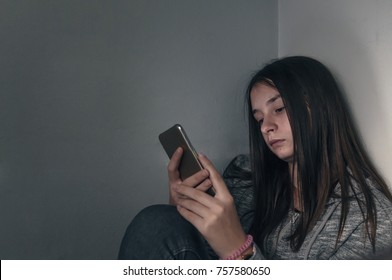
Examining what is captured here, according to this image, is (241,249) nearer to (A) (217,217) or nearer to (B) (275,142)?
(A) (217,217)

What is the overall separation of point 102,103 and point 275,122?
428mm

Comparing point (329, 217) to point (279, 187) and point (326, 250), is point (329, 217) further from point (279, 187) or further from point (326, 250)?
point (279, 187)

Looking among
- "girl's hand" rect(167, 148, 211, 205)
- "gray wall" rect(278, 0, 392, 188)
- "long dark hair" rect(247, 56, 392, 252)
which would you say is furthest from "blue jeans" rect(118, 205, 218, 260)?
"gray wall" rect(278, 0, 392, 188)

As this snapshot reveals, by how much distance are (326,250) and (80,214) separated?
592 mm

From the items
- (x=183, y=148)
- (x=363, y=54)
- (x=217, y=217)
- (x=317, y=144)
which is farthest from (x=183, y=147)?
(x=363, y=54)

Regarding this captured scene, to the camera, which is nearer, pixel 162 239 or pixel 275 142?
pixel 162 239

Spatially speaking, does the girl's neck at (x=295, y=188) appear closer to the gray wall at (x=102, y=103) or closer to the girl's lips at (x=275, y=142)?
the girl's lips at (x=275, y=142)

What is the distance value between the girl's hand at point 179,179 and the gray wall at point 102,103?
7.6 inches

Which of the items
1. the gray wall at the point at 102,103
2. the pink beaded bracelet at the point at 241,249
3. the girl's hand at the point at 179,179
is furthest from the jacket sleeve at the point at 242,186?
the pink beaded bracelet at the point at 241,249

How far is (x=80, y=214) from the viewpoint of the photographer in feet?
3.70

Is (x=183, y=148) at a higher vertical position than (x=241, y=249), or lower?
higher

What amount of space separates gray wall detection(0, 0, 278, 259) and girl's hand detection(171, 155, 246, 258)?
0.35 metres

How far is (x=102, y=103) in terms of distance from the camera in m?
1.13

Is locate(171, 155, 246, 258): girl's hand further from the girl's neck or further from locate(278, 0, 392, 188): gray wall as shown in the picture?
locate(278, 0, 392, 188): gray wall
